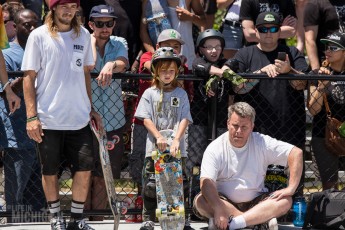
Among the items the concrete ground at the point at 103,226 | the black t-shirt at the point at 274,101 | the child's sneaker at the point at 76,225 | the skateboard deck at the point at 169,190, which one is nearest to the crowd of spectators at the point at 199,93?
the black t-shirt at the point at 274,101

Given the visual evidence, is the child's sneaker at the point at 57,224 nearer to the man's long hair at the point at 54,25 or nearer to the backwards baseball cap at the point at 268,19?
the man's long hair at the point at 54,25

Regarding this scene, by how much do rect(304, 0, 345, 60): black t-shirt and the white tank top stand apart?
4.18ft

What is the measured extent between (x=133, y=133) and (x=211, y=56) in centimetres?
108

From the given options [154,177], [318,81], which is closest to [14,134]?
[154,177]

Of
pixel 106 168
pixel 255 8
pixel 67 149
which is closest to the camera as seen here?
pixel 67 149

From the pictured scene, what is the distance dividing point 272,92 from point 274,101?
0.29ft

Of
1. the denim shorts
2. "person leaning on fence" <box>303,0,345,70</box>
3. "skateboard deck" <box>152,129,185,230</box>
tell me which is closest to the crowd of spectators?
"person leaning on fence" <box>303,0,345,70</box>

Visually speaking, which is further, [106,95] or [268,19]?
[268,19]

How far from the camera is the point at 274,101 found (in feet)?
27.9

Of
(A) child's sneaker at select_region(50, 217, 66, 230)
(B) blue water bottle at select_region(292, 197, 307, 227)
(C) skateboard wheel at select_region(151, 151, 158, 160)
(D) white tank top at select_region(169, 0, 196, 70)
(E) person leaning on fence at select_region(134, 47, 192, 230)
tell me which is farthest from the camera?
(D) white tank top at select_region(169, 0, 196, 70)

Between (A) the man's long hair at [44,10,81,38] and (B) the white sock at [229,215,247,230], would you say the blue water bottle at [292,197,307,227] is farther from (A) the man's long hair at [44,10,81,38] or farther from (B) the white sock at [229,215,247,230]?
(A) the man's long hair at [44,10,81,38]

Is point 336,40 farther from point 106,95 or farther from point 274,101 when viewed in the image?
point 106,95

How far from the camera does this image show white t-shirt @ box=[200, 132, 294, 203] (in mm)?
7852

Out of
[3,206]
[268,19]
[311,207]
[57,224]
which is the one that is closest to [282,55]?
[268,19]
